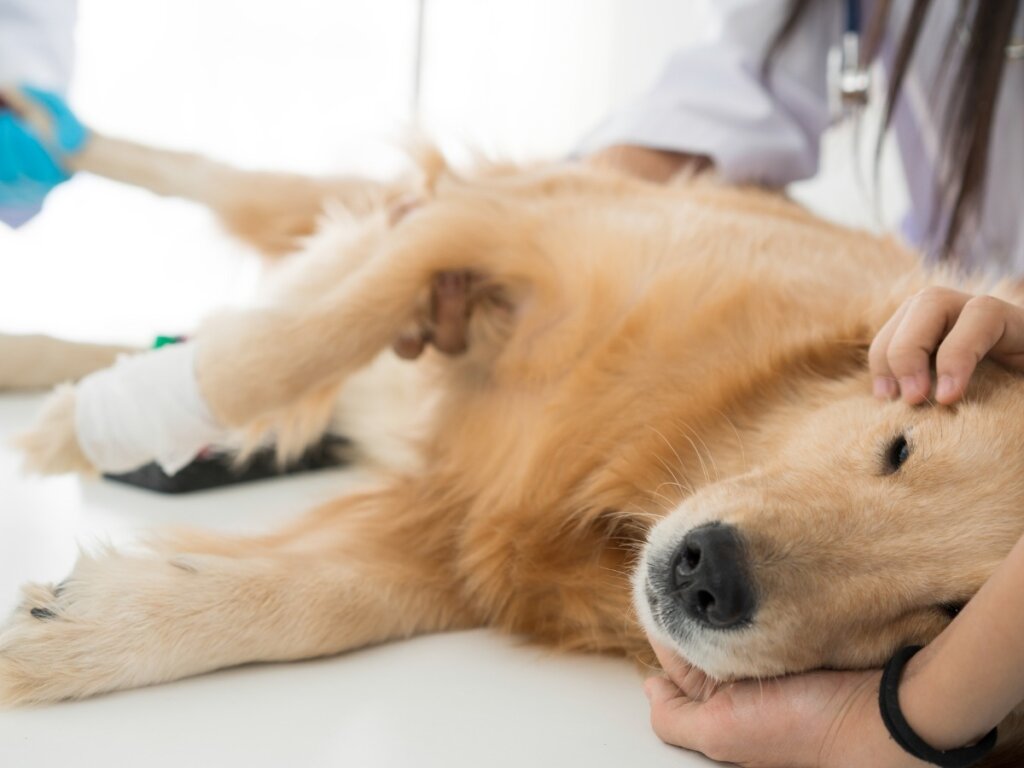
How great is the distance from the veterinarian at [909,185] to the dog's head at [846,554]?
0.14 ft

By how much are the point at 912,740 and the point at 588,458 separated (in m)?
0.59

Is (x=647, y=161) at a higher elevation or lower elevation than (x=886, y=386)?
lower

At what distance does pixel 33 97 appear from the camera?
2.05 m

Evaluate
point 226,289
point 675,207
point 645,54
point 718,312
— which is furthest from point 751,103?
point 645,54

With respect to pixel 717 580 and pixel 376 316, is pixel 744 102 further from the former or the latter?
pixel 717 580

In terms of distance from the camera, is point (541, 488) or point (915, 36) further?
point (915, 36)

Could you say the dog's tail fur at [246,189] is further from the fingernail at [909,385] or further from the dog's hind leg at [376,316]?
the fingernail at [909,385]

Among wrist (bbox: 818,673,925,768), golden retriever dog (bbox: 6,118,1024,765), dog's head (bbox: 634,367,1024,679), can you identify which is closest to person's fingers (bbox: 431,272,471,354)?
golden retriever dog (bbox: 6,118,1024,765)

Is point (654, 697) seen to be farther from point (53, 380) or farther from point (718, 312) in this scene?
point (53, 380)

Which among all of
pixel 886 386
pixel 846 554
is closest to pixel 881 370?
pixel 886 386

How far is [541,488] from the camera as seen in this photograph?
136 centimetres

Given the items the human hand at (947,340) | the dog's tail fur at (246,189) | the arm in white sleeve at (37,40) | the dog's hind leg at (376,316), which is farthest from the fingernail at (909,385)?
the arm in white sleeve at (37,40)

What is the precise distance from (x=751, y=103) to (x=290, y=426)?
3.89ft

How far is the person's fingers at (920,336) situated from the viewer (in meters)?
1.05
